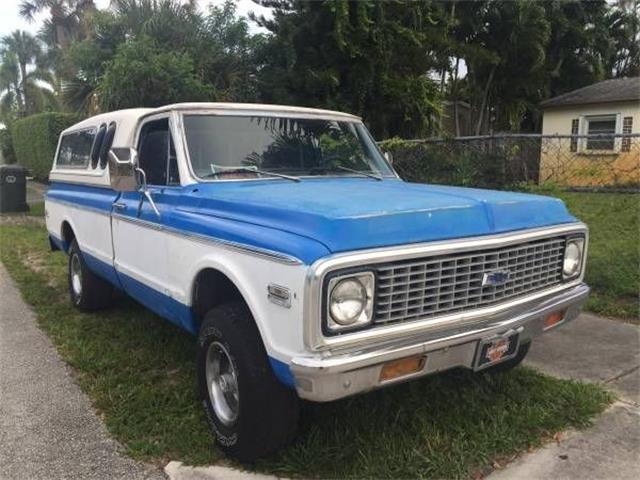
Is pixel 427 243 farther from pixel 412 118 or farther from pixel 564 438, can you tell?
pixel 412 118

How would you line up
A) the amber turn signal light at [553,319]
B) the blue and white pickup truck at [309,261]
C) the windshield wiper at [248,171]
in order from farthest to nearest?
the windshield wiper at [248,171], the amber turn signal light at [553,319], the blue and white pickup truck at [309,261]

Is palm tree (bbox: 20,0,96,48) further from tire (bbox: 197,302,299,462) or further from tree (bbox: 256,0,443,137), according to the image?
tire (bbox: 197,302,299,462)

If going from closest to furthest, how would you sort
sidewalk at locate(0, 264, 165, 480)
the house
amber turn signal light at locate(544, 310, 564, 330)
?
1. sidewalk at locate(0, 264, 165, 480)
2. amber turn signal light at locate(544, 310, 564, 330)
3. the house

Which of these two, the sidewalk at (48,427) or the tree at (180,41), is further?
the tree at (180,41)

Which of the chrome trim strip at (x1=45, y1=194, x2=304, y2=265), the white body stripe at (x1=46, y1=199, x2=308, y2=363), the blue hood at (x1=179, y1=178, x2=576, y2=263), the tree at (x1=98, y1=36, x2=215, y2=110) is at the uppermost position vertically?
the tree at (x1=98, y1=36, x2=215, y2=110)

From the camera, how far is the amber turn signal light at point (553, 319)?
3.32 meters

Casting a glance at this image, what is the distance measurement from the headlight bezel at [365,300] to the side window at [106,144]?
10.7 ft

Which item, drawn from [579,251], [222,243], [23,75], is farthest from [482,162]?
[23,75]

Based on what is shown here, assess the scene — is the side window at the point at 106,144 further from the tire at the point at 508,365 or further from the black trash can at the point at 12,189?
the black trash can at the point at 12,189

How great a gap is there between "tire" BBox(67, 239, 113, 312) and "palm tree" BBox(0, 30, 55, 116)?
39583 millimetres

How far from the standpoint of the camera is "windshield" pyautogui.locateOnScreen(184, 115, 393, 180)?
12.6 ft

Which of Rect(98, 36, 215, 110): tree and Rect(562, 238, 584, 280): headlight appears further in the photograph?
Rect(98, 36, 215, 110): tree

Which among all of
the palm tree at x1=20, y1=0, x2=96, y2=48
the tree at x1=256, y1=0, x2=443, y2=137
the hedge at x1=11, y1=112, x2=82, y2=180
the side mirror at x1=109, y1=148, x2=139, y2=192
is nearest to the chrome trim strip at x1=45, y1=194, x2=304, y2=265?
the side mirror at x1=109, y1=148, x2=139, y2=192

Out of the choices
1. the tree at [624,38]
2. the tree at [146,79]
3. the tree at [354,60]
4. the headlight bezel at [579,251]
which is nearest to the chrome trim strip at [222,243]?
the headlight bezel at [579,251]
